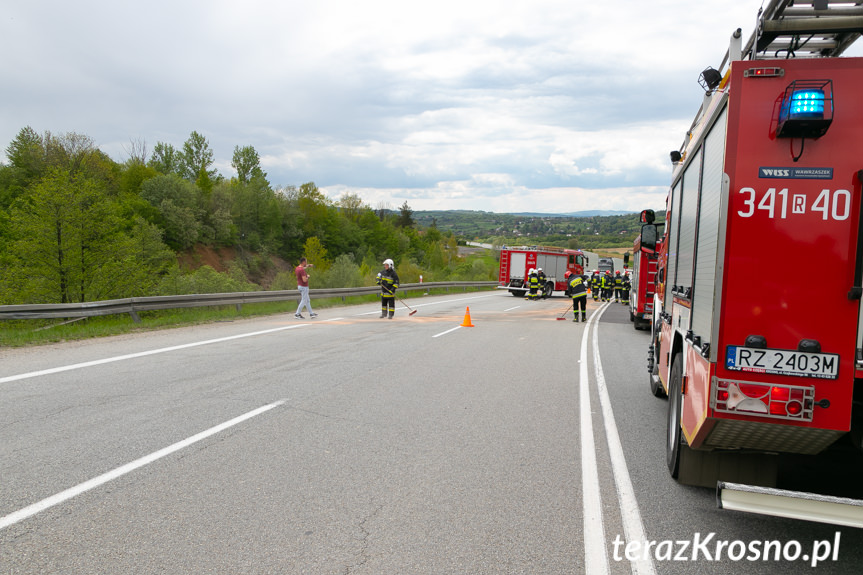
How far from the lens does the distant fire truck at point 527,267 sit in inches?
1529

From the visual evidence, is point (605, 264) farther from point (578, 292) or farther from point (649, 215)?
point (649, 215)

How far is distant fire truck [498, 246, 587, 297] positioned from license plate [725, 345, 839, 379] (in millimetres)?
34306

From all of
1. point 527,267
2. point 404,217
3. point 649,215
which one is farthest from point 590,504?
point 404,217

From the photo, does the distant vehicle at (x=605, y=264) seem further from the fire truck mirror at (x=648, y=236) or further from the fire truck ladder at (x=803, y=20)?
the fire truck ladder at (x=803, y=20)

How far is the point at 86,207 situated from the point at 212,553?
22071mm

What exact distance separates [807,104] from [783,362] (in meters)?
1.50

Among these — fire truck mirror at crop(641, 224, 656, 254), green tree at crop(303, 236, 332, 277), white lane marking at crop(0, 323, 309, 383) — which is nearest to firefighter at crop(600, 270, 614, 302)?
white lane marking at crop(0, 323, 309, 383)

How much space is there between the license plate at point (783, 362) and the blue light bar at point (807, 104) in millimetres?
1366

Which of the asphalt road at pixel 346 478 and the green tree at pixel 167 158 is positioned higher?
the green tree at pixel 167 158

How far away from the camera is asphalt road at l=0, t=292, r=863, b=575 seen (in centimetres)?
347

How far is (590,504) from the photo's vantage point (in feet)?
14.2

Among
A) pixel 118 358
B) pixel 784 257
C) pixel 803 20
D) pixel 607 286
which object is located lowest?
pixel 607 286

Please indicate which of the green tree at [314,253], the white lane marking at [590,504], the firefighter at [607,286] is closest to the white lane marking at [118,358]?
the white lane marking at [590,504]

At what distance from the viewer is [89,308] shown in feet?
45.3
